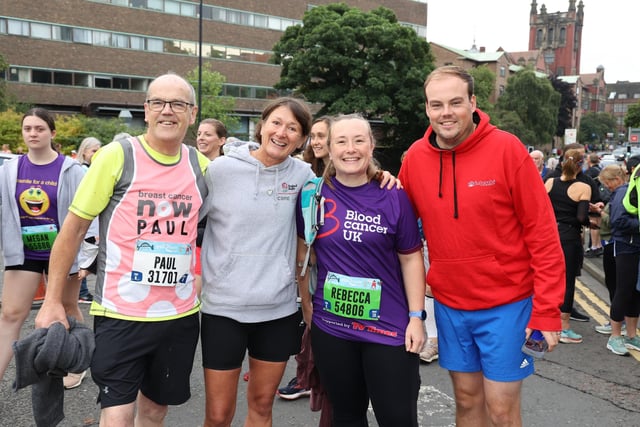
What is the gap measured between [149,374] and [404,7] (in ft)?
197

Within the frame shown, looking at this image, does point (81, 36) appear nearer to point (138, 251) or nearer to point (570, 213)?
point (570, 213)

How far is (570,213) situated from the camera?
5.98 meters

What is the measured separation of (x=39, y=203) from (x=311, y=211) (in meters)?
2.44

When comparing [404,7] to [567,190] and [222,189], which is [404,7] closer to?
[567,190]

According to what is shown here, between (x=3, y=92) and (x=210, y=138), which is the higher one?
(x=3, y=92)

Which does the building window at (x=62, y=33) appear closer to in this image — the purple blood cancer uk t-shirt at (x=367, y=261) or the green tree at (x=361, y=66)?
the green tree at (x=361, y=66)

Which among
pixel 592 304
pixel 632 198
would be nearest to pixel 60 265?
pixel 632 198

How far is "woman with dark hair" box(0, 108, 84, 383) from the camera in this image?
3.85m

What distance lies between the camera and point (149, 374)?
8.91ft

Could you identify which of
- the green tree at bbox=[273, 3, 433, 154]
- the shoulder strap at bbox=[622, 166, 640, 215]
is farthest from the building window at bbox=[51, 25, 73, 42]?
the shoulder strap at bbox=[622, 166, 640, 215]

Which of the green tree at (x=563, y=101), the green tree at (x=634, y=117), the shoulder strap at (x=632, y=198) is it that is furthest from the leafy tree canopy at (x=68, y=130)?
the green tree at (x=563, y=101)

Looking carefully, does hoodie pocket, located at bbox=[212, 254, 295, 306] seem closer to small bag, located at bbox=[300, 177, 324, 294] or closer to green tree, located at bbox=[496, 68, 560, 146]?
small bag, located at bbox=[300, 177, 324, 294]

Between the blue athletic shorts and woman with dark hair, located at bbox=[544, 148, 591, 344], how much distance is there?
3.66m

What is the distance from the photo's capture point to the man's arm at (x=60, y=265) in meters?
2.47
